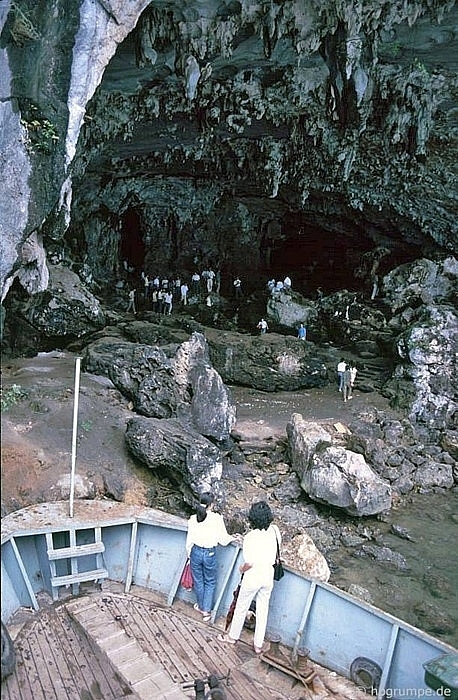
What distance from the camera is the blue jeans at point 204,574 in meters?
6.35

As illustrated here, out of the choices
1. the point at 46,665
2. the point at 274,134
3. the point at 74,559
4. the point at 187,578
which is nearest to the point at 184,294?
the point at 274,134

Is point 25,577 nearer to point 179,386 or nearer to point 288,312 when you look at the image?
point 179,386

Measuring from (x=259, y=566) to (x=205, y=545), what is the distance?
2.23 ft

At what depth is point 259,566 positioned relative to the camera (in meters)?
5.89

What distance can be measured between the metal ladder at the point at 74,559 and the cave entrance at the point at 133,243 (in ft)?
90.7

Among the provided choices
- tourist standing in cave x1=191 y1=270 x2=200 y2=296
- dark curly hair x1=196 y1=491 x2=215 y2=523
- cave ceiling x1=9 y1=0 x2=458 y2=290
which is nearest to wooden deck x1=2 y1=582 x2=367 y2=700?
dark curly hair x1=196 y1=491 x2=215 y2=523

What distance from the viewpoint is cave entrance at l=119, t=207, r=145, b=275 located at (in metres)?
33.3

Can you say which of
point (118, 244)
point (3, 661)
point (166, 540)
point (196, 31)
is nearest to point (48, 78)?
point (196, 31)

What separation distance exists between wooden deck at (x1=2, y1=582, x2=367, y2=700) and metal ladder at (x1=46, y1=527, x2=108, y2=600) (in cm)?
21

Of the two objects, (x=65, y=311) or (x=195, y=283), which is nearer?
(x=65, y=311)

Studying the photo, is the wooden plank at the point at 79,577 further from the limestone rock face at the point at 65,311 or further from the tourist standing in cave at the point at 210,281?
the tourist standing in cave at the point at 210,281

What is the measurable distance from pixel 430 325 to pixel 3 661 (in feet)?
57.3

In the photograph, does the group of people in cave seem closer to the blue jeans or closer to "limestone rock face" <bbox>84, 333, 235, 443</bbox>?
"limestone rock face" <bbox>84, 333, 235, 443</bbox>

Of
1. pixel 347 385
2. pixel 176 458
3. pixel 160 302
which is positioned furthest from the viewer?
pixel 160 302
